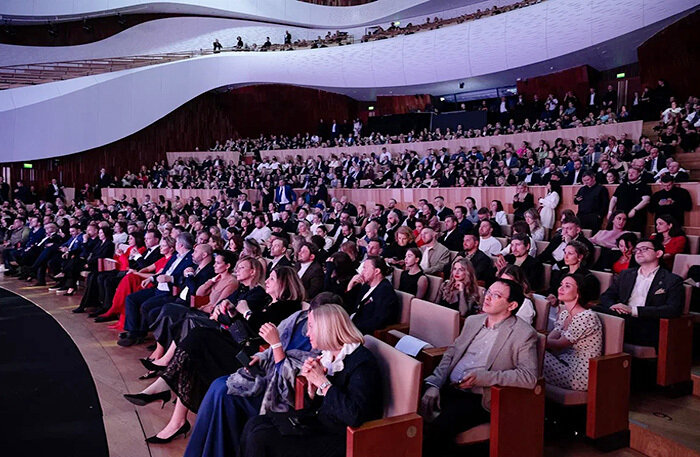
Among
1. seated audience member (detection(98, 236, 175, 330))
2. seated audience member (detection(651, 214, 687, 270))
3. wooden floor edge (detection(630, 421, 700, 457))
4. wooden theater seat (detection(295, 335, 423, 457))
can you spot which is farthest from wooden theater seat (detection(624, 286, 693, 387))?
seated audience member (detection(98, 236, 175, 330))

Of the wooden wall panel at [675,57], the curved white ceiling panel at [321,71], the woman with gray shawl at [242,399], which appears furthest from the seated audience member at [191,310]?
the wooden wall panel at [675,57]

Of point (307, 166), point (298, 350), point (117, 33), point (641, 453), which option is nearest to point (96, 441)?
point (298, 350)

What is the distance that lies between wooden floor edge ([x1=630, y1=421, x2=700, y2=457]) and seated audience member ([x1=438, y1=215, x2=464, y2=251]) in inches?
119

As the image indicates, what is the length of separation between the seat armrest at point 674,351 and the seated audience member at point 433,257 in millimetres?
1739

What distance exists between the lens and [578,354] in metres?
2.23

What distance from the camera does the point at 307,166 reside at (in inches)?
443

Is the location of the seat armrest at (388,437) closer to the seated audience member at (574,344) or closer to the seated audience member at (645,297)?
the seated audience member at (574,344)

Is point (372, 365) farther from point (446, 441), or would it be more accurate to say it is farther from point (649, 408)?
point (649, 408)

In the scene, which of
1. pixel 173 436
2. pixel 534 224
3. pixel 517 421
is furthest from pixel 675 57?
pixel 173 436

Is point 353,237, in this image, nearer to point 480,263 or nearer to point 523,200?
point 480,263

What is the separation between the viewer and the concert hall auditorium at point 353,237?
1973 mm

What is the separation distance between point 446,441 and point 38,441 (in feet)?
5.80

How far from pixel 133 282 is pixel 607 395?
3.67 m

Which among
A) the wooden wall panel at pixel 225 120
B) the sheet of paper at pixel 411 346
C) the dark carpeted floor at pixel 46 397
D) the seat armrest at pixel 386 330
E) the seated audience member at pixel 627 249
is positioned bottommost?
the dark carpeted floor at pixel 46 397
